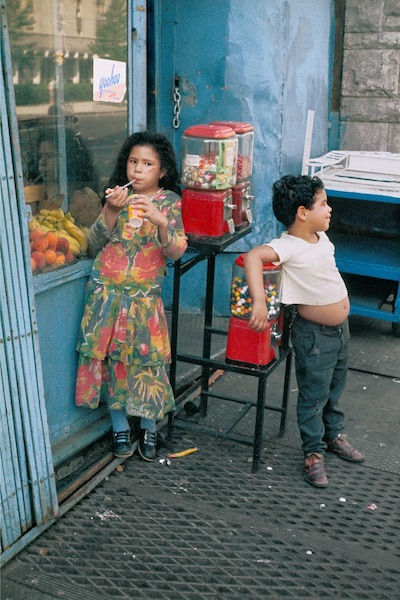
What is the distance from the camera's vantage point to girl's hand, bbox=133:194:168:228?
3146 millimetres

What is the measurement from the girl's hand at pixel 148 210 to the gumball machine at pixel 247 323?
51 cm

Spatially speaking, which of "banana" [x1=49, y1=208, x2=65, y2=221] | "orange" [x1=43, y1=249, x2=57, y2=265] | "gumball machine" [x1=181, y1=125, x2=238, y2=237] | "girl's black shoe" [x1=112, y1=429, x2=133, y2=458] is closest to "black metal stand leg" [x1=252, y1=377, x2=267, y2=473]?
"girl's black shoe" [x1=112, y1=429, x2=133, y2=458]

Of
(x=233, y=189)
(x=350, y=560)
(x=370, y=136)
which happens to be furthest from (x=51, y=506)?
(x=370, y=136)

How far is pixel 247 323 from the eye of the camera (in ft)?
11.6

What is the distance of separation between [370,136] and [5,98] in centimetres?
412

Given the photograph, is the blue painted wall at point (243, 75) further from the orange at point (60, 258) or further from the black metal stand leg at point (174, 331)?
the orange at point (60, 258)

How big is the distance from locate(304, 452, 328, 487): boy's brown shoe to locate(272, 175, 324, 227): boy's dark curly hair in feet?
4.08

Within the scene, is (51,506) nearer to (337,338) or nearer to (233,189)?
(337,338)

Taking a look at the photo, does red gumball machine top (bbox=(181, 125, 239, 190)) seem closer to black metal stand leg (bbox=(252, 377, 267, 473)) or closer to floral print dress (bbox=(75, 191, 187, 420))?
floral print dress (bbox=(75, 191, 187, 420))

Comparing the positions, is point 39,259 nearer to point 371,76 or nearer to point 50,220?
point 50,220

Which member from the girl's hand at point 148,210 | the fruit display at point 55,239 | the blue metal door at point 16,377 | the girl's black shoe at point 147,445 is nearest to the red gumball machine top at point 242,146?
the girl's hand at point 148,210

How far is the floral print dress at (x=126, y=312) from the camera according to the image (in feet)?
11.3

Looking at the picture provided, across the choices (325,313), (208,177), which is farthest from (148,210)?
(325,313)

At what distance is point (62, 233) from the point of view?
3.49 meters
